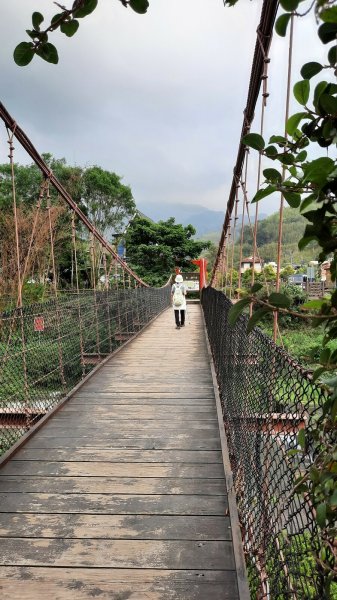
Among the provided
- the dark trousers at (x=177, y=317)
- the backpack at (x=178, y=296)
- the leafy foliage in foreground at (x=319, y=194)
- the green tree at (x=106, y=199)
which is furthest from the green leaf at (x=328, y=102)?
the green tree at (x=106, y=199)

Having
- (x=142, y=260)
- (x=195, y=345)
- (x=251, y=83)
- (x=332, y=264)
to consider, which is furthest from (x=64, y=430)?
(x=142, y=260)

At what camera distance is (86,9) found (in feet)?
1.81

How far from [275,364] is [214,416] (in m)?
1.71

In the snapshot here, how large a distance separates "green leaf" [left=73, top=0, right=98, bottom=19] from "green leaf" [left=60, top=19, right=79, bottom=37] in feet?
0.07

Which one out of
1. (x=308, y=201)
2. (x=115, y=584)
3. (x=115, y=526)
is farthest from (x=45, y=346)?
(x=308, y=201)

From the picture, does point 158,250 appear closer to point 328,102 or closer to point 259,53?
point 259,53

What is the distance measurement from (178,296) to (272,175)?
6633 millimetres

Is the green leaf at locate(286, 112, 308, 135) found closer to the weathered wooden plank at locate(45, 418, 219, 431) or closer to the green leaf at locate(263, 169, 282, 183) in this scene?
the green leaf at locate(263, 169, 282, 183)

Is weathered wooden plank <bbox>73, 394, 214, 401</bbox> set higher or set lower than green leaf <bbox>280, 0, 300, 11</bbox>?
lower

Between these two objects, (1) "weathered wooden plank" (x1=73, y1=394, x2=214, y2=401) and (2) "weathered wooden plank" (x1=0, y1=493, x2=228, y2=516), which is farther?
(1) "weathered wooden plank" (x1=73, y1=394, x2=214, y2=401)

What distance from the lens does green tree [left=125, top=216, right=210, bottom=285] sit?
18.7 m

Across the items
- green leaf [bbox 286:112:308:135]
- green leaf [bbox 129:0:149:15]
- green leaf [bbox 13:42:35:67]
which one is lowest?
green leaf [bbox 286:112:308:135]

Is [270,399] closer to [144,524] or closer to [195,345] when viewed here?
[144,524]

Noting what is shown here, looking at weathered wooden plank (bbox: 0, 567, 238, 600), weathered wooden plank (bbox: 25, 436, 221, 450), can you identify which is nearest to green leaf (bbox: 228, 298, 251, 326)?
weathered wooden plank (bbox: 0, 567, 238, 600)
